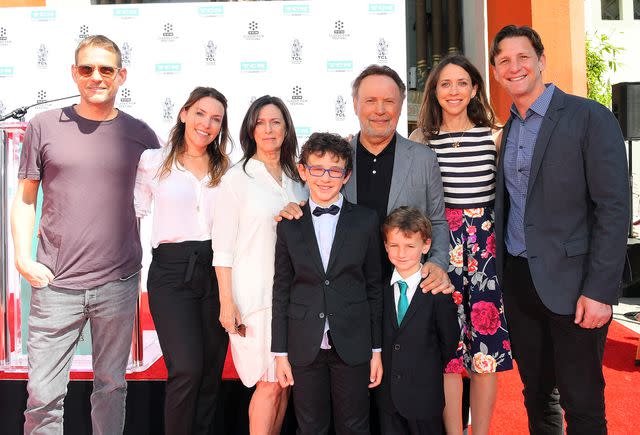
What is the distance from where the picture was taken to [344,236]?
1.78 m

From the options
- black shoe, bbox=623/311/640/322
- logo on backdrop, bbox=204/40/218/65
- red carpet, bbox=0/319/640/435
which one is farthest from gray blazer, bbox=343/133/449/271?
black shoe, bbox=623/311/640/322

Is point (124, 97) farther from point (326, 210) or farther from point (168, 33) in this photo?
point (326, 210)

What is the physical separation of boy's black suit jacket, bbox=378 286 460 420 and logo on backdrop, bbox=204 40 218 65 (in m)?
3.43

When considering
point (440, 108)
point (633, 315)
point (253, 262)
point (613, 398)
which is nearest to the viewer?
point (253, 262)

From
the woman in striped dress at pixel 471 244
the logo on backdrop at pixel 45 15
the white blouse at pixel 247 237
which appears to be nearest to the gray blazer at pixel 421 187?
the woman in striped dress at pixel 471 244

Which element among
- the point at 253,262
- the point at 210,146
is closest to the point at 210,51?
the point at 210,146

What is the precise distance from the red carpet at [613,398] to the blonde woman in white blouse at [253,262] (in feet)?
4.34

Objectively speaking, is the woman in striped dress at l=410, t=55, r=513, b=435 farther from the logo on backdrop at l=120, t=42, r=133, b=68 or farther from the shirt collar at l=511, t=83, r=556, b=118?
the logo on backdrop at l=120, t=42, r=133, b=68

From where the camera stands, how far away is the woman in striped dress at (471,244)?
2.00m

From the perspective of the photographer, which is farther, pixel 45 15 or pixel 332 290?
pixel 45 15

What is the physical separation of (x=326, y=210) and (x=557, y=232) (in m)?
0.82

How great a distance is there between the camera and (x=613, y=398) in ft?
9.52

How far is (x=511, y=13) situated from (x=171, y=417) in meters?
5.21

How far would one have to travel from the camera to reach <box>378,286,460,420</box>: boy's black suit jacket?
180 cm
